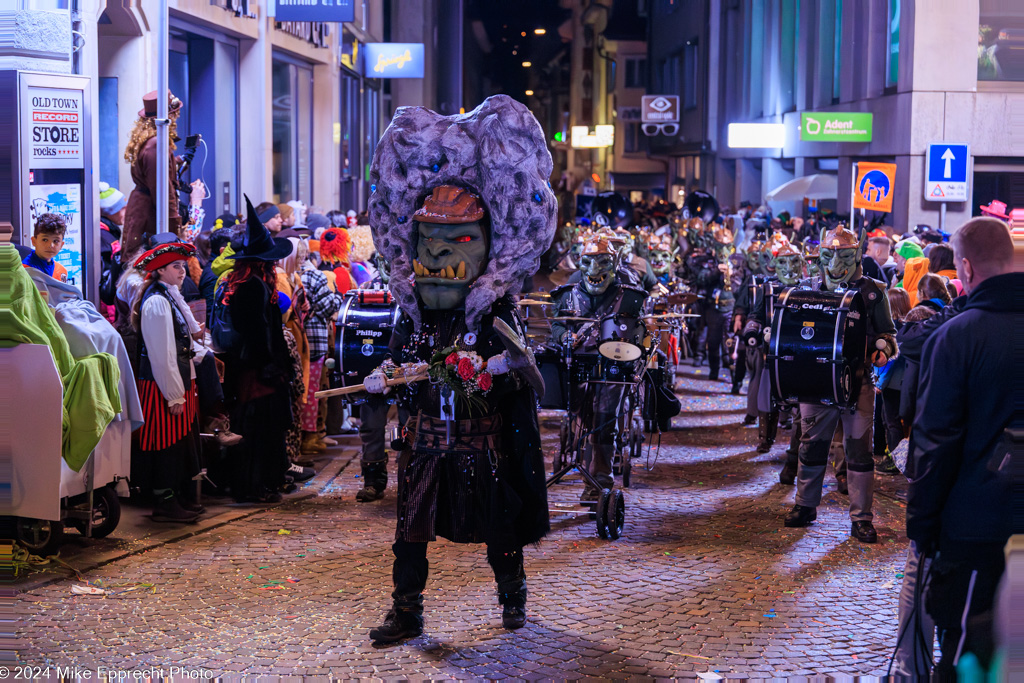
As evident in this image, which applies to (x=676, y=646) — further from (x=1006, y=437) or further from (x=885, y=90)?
(x=885, y=90)

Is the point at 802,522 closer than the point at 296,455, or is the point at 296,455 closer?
the point at 802,522

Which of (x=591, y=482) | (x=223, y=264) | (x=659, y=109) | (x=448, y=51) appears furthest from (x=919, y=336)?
(x=659, y=109)

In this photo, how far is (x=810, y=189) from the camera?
26.4m

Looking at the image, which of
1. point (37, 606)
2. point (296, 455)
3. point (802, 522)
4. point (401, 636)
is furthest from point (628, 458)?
point (37, 606)

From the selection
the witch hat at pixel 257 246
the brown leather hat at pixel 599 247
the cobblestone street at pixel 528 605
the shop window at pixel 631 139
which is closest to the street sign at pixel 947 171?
the cobblestone street at pixel 528 605

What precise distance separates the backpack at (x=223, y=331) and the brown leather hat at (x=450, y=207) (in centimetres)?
317

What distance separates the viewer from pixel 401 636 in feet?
19.7

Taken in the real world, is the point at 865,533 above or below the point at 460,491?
below

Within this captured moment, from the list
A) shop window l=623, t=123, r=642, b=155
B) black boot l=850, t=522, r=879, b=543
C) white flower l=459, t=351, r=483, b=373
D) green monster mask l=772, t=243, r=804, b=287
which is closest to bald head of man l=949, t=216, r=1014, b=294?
white flower l=459, t=351, r=483, b=373

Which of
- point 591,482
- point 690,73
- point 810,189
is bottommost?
point 591,482

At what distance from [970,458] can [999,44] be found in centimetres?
1781

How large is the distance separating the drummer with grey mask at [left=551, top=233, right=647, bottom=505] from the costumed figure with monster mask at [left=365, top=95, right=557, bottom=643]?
2653 millimetres

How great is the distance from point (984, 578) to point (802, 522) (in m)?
4.33

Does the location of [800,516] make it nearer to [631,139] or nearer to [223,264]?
[223,264]
